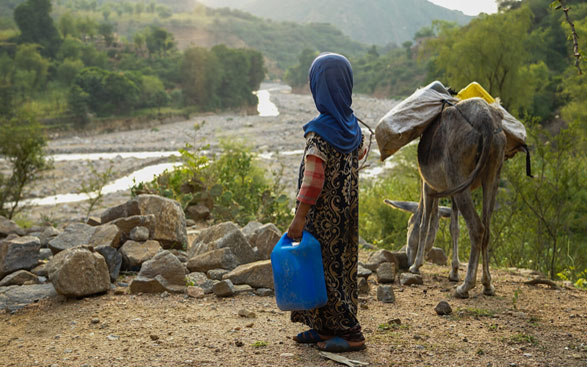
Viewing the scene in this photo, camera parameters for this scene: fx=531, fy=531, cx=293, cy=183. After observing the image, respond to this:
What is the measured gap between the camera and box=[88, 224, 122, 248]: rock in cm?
533

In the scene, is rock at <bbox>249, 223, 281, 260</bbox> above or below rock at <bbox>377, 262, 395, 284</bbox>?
above

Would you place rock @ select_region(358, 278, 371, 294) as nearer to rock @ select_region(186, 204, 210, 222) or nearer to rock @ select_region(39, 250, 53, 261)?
rock @ select_region(39, 250, 53, 261)

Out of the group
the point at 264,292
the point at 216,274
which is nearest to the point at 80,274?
the point at 216,274

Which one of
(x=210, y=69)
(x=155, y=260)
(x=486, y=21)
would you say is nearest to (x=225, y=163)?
(x=155, y=260)

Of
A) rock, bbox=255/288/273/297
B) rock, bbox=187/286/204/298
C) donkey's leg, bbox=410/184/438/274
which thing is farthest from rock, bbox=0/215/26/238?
donkey's leg, bbox=410/184/438/274

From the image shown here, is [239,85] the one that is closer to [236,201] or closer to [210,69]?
[210,69]

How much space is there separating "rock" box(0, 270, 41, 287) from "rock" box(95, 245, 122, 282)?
0.69m

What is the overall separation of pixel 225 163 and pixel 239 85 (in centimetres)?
5290

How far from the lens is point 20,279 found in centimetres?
504

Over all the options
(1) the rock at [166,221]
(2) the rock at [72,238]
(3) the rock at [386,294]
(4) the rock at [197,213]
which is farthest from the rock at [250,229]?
(4) the rock at [197,213]

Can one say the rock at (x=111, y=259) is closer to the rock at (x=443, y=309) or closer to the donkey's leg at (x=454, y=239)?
the rock at (x=443, y=309)

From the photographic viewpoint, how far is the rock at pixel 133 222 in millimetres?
5660

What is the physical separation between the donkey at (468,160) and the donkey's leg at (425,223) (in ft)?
0.99

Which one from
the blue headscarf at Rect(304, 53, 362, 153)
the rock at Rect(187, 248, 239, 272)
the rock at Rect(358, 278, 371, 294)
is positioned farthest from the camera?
the rock at Rect(187, 248, 239, 272)
